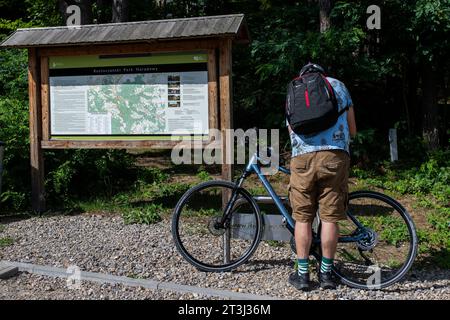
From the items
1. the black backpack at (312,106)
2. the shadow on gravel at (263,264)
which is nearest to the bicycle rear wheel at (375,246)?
the shadow on gravel at (263,264)

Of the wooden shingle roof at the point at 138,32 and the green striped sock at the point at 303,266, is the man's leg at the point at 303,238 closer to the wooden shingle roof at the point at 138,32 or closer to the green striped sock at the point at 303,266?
the green striped sock at the point at 303,266

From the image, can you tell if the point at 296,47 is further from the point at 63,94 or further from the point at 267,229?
the point at 267,229

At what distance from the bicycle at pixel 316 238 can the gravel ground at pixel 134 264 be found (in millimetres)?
145

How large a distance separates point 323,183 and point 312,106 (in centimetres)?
59

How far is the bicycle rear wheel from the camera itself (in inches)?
167

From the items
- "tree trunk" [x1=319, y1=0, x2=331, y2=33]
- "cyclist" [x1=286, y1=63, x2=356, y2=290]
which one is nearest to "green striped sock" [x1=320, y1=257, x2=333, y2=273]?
"cyclist" [x1=286, y1=63, x2=356, y2=290]

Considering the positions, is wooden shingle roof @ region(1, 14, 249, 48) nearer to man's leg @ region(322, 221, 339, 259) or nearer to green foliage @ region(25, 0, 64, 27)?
man's leg @ region(322, 221, 339, 259)

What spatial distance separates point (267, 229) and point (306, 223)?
23.7 inches

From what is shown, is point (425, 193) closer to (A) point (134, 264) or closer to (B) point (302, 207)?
(B) point (302, 207)

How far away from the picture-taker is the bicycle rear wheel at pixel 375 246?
4.23 metres

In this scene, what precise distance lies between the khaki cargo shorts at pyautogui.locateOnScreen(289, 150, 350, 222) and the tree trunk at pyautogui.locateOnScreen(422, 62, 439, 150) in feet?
18.5

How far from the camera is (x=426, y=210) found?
665 centimetres

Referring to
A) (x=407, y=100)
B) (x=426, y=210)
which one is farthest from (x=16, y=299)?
(x=407, y=100)

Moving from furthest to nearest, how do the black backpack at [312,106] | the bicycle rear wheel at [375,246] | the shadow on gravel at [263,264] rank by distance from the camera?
the shadow on gravel at [263,264] < the bicycle rear wheel at [375,246] < the black backpack at [312,106]
